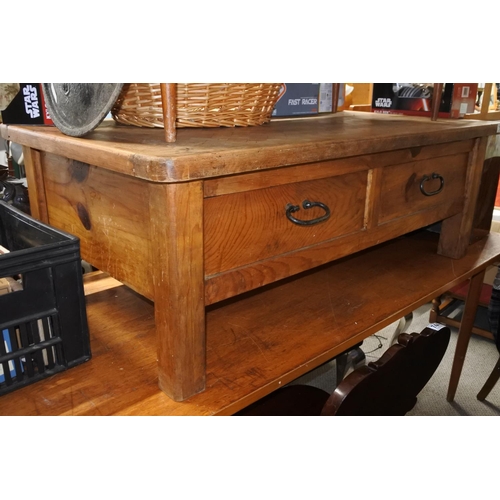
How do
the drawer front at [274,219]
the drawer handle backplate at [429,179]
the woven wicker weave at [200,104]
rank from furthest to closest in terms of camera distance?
the drawer handle backplate at [429,179], the woven wicker weave at [200,104], the drawer front at [274,219]

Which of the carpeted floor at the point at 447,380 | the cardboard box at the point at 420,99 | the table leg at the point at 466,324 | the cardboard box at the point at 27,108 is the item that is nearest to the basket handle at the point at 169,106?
the cardboard box at the point at 27,108

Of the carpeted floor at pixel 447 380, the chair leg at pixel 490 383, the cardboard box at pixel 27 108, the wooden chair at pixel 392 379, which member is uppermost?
the cardboard box at pixel 27 108

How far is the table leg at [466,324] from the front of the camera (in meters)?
1.61

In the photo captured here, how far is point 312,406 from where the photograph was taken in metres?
1.21

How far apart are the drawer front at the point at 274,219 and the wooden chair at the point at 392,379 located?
0.24 metres

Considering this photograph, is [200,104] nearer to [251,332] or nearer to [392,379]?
[251,332]

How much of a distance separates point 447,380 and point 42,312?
1833 millimetres

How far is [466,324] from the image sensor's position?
5.63 feet

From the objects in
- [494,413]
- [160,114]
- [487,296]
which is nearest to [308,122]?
[160,114]

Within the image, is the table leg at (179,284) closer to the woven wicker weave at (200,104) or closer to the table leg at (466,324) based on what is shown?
the woven wicker weave at (200,104)

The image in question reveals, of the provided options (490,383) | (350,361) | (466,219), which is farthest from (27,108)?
(490,383)

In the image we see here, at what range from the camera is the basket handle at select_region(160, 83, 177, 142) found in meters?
0.70

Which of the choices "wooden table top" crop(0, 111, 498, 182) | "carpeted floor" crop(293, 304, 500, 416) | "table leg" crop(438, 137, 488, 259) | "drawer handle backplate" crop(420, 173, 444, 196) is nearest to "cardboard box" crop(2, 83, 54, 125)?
"wooden table top" crop(0, 111, 498, 182)

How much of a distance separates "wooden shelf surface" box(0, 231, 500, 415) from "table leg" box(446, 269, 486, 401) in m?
0.20
